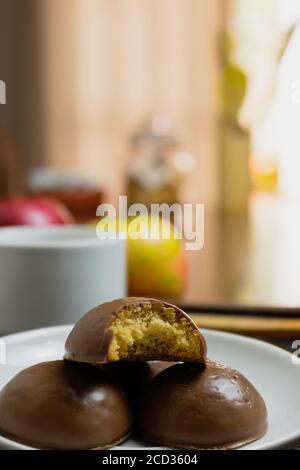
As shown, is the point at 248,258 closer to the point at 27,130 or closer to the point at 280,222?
the point at 280,222

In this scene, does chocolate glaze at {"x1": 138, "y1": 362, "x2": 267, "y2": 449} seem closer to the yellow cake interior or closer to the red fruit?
the yellow cake interior

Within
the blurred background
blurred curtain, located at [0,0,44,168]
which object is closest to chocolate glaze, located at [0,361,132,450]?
the blurred background

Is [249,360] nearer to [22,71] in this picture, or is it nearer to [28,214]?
[28,214]

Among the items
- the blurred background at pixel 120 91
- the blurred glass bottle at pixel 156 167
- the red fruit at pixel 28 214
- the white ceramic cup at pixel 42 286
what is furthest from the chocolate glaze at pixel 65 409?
the blurred background at pixel 120 91

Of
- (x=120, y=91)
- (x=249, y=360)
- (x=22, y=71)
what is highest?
(x=22, y=71)

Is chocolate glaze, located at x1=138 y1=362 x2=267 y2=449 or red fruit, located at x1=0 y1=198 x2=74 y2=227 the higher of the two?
red fruit, located at x1=0 y1=198 x2=74 y2=227

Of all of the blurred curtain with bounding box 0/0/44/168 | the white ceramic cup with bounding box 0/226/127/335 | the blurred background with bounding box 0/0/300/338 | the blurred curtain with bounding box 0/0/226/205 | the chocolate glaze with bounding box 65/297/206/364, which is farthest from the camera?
the blurred curtain with bounding box 0/0/44/168

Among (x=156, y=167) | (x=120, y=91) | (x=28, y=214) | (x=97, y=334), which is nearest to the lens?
(x=97, y=334)

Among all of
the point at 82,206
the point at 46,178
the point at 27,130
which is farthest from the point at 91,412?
the point at 27,130

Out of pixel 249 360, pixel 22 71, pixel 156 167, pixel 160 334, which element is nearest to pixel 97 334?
pixel 160 334
